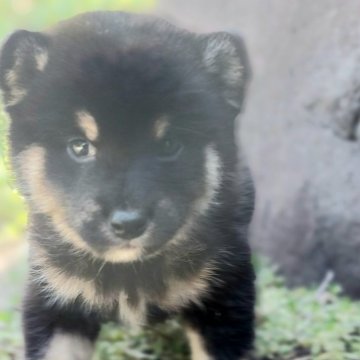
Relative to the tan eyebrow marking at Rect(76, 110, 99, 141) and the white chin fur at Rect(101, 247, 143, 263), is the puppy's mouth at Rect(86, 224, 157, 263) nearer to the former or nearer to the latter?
the white chin fur at Rect(101, 247, 143, 263)

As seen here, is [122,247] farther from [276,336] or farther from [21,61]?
[276,336]

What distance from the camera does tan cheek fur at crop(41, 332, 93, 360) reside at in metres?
2.70

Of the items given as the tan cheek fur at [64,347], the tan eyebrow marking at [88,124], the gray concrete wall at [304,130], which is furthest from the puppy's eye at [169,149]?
the gray concrete wall at [304,130]

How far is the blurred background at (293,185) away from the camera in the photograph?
10.6 feet

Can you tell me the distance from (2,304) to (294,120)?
155 centimetres

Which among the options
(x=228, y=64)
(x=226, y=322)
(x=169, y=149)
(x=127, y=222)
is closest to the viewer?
(x=127, y=222)

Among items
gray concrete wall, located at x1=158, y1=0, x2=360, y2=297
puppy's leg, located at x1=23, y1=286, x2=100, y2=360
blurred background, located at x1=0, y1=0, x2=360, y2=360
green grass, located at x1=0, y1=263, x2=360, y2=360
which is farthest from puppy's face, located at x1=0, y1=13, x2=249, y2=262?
gray concrete wall, located at x1=158, y1=0, x2=360, y2=297

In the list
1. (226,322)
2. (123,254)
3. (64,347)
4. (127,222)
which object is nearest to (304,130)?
A: (226,322)

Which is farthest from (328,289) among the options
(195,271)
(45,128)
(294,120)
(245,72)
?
(45,128)

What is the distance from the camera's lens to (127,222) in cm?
219

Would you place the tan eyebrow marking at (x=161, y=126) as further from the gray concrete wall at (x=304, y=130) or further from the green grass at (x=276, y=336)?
the gray concrete wall at (x=304, y=130)

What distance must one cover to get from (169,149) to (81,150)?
23 cm

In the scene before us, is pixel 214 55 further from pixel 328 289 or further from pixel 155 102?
pixel 328 289

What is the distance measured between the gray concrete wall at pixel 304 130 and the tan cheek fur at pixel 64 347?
4.67 ft
